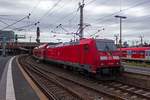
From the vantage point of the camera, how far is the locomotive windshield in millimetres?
20847

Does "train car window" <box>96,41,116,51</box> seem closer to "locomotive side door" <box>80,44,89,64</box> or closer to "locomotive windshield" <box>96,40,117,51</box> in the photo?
"locomotive windshield" <box>96,40,117,51</box>

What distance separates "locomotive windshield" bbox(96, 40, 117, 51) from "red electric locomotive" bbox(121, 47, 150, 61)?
29653 millimetres

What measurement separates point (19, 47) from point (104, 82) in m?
108

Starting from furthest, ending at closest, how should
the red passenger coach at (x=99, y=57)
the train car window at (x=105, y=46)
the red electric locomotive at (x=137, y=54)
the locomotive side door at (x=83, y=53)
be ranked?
the red electric locomotive at (x=137, y=54), the locomotive side door at (x=83, y=53), the train car window at (x=105, y=46), the red passenger coach at (x=99, y=57)

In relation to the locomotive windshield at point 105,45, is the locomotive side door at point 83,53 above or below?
below

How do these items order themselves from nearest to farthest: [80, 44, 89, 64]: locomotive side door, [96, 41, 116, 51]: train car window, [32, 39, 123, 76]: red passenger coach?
1. [32, 39, 123, 76]: red passenger coach
2. [96, 41, 116, 51]: train car window
3. [80, 44, 89, 64]: locomotive side door

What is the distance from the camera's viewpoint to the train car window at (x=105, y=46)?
2084 centimetres

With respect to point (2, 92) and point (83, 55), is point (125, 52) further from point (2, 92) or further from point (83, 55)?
point (2, 92)

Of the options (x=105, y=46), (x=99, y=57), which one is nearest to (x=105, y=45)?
(x=105, y=46)

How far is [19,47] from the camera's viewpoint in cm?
12494

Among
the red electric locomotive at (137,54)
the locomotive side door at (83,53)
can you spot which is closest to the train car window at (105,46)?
the locomotive side door at (83,53)

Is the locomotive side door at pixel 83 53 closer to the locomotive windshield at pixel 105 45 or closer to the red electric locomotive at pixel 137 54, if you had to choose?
the locomotive windshield at pixel 105 45

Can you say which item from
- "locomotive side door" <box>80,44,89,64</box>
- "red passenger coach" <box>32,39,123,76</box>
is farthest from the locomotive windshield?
"locomotive side door" <box>80,44,89,64</box>

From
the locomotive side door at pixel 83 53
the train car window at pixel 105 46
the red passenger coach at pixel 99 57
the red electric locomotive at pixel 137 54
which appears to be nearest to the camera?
the red passenger coach at pixel 99 57
